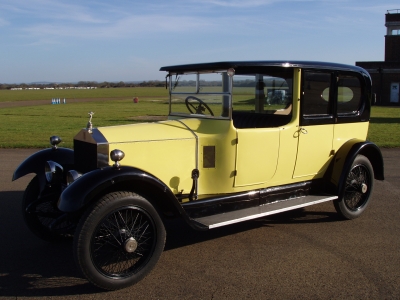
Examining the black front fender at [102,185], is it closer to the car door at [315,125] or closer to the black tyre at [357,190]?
the car door at [315,125]

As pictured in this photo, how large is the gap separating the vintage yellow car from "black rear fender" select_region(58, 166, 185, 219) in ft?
0.03

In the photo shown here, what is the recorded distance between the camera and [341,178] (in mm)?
5109

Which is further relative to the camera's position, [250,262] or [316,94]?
[316,94]

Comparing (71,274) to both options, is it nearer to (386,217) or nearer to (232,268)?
(232,268)

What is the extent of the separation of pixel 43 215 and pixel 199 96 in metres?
2.11

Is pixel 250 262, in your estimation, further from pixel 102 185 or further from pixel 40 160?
pixel 40 160

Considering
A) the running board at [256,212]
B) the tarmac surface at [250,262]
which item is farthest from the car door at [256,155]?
the tarmac surface at [250,262]

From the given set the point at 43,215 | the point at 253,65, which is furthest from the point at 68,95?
the point at 253,65

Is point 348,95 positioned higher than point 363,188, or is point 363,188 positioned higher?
point 348,95

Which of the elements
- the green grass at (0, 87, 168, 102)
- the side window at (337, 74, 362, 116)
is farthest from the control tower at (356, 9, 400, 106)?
the side window at (337, 74, 362, 116)

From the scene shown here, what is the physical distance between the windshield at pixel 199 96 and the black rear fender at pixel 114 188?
44.9 inches

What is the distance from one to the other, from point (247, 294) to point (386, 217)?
2825 millimetres

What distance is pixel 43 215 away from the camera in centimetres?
426

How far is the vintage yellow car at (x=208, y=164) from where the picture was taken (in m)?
3.55
